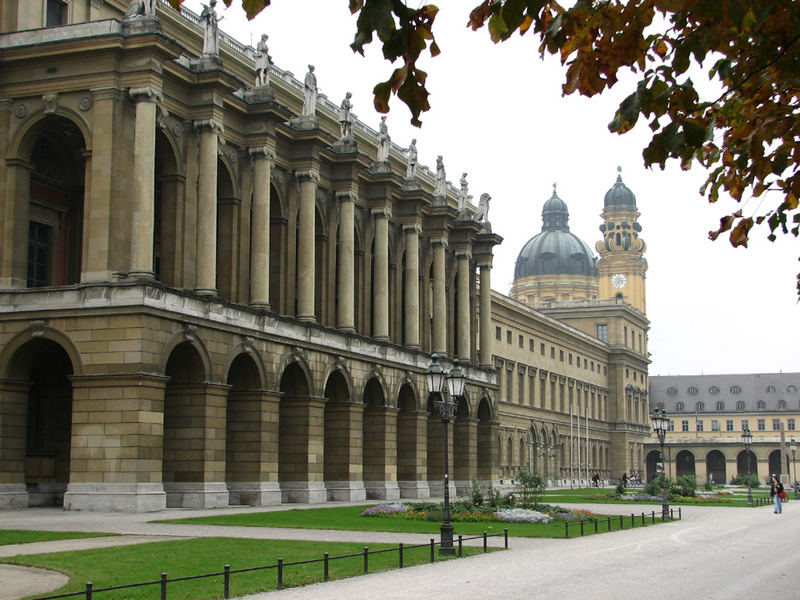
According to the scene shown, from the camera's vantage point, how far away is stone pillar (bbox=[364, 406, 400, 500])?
66.1 meters

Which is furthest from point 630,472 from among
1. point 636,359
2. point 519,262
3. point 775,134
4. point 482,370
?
point 775,134

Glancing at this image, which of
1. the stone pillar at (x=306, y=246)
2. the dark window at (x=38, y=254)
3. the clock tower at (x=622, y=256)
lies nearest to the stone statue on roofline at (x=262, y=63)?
the stone pillar at (x=306, y=246)

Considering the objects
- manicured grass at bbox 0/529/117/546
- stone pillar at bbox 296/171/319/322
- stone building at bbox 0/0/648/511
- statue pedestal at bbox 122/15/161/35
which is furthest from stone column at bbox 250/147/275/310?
manicured grass at bbox 0/529/117/546

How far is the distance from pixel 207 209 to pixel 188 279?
11.0 feet

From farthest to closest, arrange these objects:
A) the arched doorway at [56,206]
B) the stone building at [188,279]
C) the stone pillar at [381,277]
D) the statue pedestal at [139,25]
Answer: the stone pillar at [381,277], the arched doorway at [56,206], the statue pedestal at [139,25], the stone building at [188,279]

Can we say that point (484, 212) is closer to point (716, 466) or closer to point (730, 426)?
point (716, 466)

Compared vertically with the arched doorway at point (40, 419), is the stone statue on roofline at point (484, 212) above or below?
above

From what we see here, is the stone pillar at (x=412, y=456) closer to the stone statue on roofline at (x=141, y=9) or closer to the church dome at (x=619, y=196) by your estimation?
the stone statue on roofline at (x=141, y=9)

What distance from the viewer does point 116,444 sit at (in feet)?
144

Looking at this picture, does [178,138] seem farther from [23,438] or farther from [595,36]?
[595,36]

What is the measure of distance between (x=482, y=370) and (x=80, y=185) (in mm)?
40188

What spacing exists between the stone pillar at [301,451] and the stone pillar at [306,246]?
4.86m

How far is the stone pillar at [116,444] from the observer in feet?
143

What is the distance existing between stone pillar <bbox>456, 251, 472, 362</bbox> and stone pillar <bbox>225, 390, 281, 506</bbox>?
3068 centimetres
